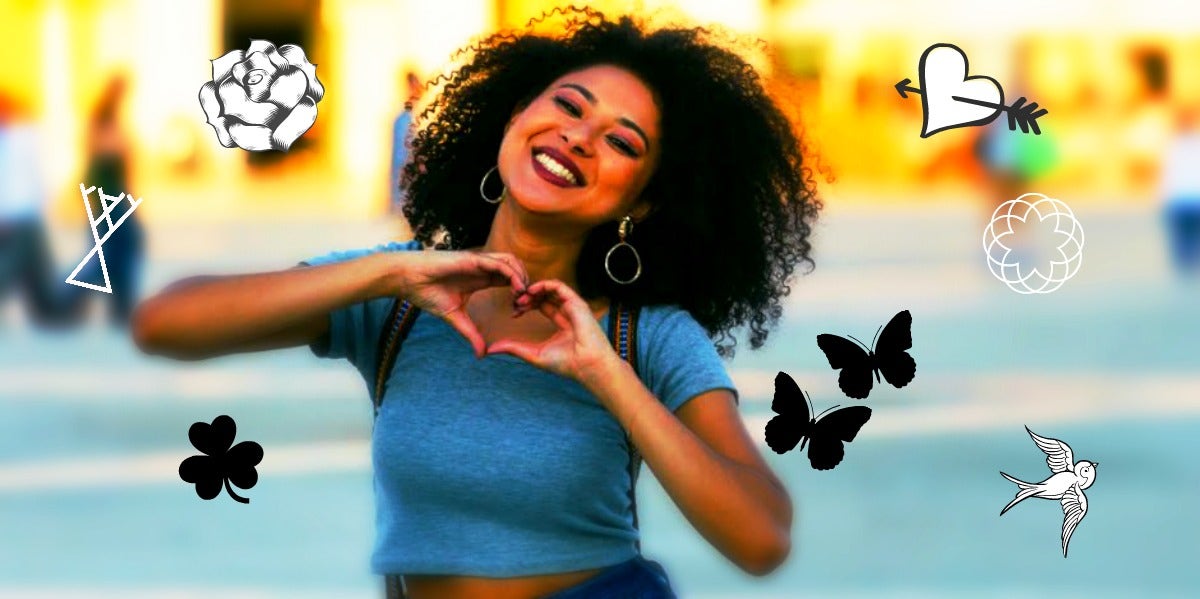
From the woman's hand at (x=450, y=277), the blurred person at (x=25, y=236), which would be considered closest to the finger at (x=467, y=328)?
the woman's hand at (x=450, y=277)

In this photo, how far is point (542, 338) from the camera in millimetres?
3152

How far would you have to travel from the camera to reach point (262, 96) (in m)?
4.07

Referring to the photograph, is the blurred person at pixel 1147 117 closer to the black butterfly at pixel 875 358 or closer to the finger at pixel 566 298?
the black butterfly at pixel 875 358

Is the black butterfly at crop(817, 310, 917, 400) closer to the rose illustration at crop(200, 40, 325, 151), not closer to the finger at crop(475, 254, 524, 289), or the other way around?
the finger at crop(475, 254, 524, 289)

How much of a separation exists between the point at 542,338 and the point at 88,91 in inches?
1014

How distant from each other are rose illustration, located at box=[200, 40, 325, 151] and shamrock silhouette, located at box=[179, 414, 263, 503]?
72 cm

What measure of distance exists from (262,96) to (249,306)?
45.4 inches

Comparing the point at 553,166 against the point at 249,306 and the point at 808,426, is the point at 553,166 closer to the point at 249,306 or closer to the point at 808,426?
the point at 249,306

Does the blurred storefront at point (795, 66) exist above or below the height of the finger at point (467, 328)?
below

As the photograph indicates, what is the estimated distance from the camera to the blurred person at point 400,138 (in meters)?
3.70

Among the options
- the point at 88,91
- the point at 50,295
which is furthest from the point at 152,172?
the point at 50,295

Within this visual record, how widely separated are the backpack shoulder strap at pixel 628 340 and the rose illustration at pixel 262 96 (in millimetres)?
991

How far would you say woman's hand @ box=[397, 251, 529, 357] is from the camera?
294 centimetres

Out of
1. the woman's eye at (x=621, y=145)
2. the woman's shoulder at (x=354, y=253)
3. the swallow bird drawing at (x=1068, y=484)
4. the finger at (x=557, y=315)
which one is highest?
the woman's eye at (x=621, y=145)
